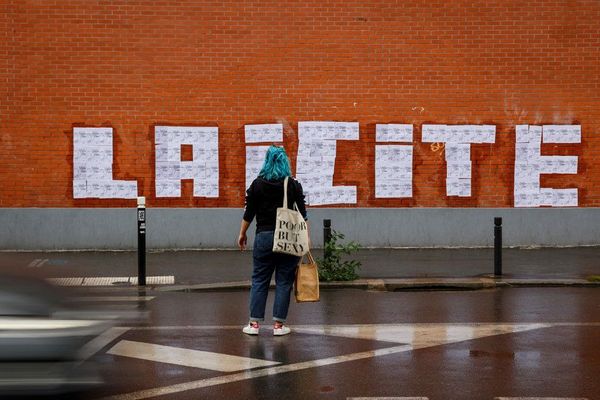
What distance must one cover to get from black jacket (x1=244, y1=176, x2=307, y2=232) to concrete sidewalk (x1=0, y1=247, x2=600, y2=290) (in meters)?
3.25

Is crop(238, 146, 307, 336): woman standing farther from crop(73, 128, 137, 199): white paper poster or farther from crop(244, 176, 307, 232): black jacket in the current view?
crop(73, 128, 137, 199): white paper poster

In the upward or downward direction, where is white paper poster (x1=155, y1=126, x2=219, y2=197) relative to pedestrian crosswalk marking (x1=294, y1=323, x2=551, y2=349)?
upward

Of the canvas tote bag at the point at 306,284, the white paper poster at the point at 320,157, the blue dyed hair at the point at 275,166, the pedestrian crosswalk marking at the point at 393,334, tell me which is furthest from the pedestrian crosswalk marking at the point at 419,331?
the white paper poster at the point at 320,157

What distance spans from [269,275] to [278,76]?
8.62m

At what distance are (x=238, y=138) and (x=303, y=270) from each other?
28.0 ft

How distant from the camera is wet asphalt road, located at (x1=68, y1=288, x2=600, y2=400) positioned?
24.0 ft

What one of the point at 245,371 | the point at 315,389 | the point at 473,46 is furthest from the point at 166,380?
the point at 473,46

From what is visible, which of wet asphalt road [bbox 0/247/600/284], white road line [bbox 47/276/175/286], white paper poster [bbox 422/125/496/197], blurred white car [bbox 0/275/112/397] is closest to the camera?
blurred white car [bbox 0/275/112/397]

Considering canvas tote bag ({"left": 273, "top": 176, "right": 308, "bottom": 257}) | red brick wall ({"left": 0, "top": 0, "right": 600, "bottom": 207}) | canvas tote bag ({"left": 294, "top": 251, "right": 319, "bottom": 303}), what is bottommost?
canvas tote bag ({"left": 294, "top": 251, "right": 319, "bottom": 303})

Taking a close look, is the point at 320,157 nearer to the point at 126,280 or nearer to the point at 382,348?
the point at 126,280

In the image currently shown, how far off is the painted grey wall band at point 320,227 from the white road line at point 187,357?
8.84 metres

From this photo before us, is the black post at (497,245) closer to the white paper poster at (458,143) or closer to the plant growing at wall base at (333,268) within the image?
the plant growing at wall base at (333,268)

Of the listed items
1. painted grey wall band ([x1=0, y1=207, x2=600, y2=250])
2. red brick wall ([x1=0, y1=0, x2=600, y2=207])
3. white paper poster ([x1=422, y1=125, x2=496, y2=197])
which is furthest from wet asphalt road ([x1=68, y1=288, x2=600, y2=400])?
red brick wall ([x1=0, y1=0, x2=600, y2=207])

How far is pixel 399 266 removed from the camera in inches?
608
